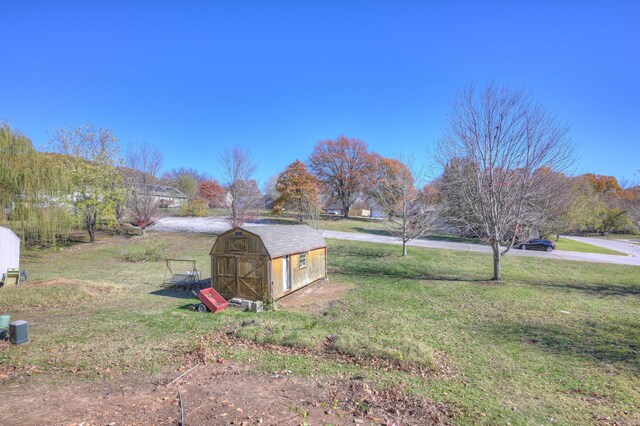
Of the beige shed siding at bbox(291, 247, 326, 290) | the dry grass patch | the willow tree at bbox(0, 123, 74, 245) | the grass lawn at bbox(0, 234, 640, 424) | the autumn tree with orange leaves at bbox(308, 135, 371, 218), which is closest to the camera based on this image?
the grass lawn at bbox(0, 234, 640, 424)

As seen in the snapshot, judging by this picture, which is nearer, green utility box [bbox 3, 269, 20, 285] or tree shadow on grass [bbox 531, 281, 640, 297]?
green utility box [bbox 3, 269, 20, 285]

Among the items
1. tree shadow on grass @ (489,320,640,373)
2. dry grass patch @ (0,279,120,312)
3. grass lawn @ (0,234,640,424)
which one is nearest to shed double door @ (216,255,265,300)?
grass lawn @ (0,234,640,424)

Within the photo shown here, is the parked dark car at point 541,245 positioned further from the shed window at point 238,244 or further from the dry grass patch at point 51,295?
the dry grass patch at point 51,295

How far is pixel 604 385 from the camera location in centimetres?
797

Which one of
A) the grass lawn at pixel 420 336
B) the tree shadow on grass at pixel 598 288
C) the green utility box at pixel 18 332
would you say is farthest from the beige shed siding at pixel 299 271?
the tree shadow on grass at pixel 598 288

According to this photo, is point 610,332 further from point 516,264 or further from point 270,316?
point 516,264

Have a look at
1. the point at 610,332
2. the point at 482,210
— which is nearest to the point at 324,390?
the point at 610,332

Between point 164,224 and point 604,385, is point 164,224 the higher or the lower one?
the higher one

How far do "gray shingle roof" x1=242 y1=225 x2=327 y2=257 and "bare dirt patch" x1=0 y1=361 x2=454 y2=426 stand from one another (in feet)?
28.5

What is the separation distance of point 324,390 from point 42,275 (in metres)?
21.9

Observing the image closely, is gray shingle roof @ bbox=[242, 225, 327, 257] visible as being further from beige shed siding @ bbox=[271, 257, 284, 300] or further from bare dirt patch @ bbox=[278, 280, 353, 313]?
bare dirt patch @ bbox=[278, 280, 353, 313]

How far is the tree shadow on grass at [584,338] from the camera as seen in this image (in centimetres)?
988

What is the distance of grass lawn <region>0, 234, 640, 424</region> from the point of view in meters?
7.25

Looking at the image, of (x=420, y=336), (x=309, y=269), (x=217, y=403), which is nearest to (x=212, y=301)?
(x=309, y=269)
